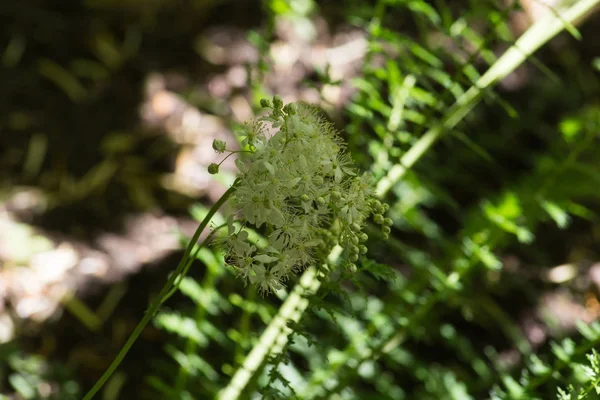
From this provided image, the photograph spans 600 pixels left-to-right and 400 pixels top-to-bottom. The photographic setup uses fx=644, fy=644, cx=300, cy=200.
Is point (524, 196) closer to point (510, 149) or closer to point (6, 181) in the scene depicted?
point (510, 149)

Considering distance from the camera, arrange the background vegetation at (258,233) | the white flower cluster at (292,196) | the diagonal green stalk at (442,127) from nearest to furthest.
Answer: the white flower cluster at (292,196), the diagonal green stalk at (442,127), the background vegetation at (258,233)

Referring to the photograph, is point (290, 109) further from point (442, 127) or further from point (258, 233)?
point (258, 233)

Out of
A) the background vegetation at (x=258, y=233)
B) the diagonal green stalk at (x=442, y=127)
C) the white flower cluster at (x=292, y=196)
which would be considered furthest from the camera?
the background vegetation at (x=258, y=233)

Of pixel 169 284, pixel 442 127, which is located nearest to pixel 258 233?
pixel 442 127

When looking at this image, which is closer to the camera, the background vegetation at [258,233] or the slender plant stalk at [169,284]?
the slender plant stalk at [169,284]

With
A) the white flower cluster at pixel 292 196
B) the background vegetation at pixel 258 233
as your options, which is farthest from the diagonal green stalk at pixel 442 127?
the white flower cluster at pixel 292 196

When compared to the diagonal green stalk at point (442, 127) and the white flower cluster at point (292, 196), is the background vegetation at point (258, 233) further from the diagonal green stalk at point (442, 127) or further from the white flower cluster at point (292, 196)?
the white flower cluster at point (292, 196)
